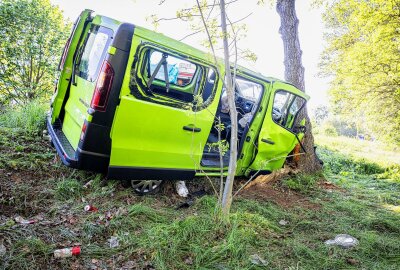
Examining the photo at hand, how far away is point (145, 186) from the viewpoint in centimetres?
356

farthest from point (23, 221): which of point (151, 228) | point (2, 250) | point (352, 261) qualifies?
point (352, 261)

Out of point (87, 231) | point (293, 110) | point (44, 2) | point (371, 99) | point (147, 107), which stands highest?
point (44, 2)

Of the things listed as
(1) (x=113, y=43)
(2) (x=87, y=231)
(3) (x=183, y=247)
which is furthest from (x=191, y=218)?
(1) (x=113, y=43)

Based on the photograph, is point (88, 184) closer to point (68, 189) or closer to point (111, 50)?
point (68, 189)

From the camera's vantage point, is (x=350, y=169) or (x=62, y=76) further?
(x=350, y=169)

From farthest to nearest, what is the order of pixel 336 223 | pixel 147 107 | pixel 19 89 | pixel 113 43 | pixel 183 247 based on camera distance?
pixel 19 89 < pixel 336 223 < pixel 147 107 < pixel 113 43 < pixel 183 247

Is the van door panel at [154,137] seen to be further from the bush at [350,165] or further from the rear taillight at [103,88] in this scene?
the bush at [350,165]

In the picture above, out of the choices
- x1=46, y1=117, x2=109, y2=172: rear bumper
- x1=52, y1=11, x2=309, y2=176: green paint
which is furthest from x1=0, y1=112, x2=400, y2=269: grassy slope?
x1=52, y1=11, x2=309, y2=176: green paint

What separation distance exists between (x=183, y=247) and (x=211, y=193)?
1.74 metres

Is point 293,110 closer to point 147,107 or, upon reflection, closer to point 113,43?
point 147,107

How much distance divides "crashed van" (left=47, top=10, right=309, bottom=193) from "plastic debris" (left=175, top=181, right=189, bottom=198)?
0.25 metres

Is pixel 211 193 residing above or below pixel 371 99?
below

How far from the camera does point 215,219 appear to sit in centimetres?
283

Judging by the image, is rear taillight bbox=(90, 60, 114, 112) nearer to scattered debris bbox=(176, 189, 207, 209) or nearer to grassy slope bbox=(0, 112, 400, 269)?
grassy slope bbox=(0, 112, 400, 269)
